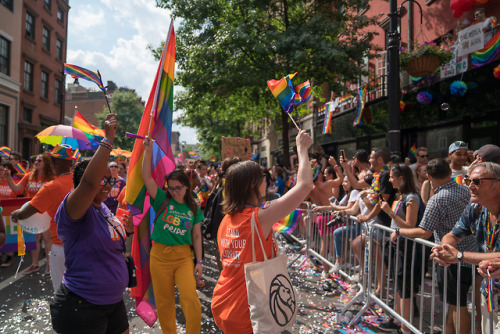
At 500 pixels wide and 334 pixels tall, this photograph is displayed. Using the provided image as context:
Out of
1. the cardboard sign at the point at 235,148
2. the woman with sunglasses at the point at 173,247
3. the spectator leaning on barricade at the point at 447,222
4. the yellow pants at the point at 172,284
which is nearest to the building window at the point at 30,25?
the cardboard sign at the point at 235,148

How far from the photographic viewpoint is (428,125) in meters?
10.7

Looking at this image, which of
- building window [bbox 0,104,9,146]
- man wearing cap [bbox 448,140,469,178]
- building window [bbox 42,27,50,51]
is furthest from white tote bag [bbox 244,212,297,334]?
building window [bbox 42,27,50,51]

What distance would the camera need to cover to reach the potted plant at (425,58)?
8.69 metres

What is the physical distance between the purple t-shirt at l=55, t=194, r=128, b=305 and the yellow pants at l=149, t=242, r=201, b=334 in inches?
39.9

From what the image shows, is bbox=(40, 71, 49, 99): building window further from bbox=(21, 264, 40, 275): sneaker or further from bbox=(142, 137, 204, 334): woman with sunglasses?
bbox=(142, 137, 204, 334): woman with sunglasses

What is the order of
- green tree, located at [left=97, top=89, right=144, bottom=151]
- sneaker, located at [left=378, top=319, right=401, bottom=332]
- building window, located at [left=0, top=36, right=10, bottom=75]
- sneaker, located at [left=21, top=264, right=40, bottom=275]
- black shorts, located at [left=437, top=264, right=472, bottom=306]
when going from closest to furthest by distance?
1. black shorts, located at [left=437, top=264, right=472, bottom=306]
2. sneaker, located at [left=378, top=319, right=401, bottom=332]
3. sneaker, located at [left=21, top=264, right=40, bottom=275]
4. building window, located at [left=0, top=36, right=10, bottom=75]
5. green tree, located at [left=97, top=89, right=144, bottom=151]

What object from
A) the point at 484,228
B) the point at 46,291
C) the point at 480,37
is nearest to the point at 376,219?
the point at 484,228

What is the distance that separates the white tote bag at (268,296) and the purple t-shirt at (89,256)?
1029 mm

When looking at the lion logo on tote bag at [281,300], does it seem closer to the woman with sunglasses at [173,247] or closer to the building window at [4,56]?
the woman with sunglasses at [173,247]

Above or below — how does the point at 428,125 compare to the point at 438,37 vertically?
below

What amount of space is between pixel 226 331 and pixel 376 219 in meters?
3.27

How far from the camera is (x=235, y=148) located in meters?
10.7

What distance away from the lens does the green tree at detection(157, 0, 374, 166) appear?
11.7 meters

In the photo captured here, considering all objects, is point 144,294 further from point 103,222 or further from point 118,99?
point 118,99
